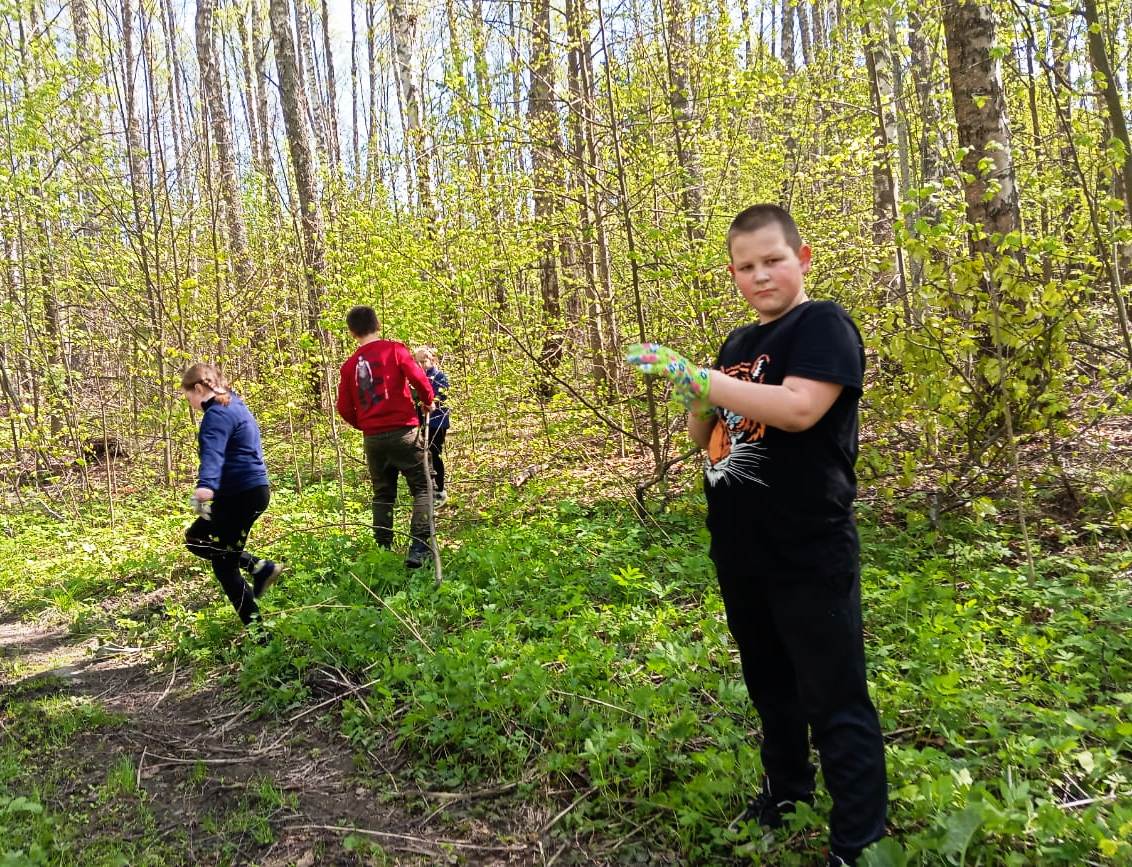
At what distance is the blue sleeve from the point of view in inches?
167

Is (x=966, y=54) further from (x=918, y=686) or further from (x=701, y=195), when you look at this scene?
(x=918, y=686)

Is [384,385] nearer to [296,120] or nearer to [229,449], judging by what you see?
[229,449]

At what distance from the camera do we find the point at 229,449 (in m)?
4.48

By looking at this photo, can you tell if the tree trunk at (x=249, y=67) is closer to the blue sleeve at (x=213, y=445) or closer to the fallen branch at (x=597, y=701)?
the blue sleeve at (x=213, y=445)

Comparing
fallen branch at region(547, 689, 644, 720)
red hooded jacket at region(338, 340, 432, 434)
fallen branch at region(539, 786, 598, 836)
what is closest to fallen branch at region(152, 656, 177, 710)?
red hooded jacket at region(338, 340, 432, 434)

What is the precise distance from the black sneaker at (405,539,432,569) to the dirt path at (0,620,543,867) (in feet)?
4.82

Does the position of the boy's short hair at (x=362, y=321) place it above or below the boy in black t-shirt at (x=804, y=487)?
above

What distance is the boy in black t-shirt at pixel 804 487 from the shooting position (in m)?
1.74

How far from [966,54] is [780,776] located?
5269 mm

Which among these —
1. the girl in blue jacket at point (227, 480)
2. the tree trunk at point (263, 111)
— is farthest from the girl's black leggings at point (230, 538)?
the tree trunk at point (263, 111)

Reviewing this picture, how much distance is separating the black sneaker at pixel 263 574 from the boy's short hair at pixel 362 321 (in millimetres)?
1755

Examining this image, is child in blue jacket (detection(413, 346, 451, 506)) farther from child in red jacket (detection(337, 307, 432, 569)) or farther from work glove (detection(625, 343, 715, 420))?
work glove (detection(625, 343, 715, 420))

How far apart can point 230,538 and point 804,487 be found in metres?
3.93

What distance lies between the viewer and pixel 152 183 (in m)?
7.53
